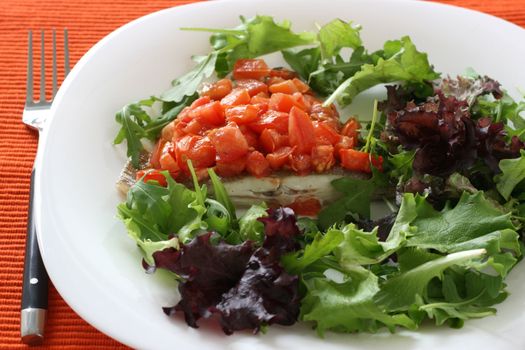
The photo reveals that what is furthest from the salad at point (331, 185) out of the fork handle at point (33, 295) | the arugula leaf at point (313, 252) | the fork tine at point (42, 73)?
the fork tine at point (42, 73)

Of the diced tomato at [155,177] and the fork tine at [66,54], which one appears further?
the fork tine at [66,54]

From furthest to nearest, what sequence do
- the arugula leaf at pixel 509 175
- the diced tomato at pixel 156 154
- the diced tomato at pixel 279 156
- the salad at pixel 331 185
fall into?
the diced tomato at pixel 156 154, the diced tomato at pixel 279 156, the arugula leaf at pixel 509 175, the salad at pixel 331 185

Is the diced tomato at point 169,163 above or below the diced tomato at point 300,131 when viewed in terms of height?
below

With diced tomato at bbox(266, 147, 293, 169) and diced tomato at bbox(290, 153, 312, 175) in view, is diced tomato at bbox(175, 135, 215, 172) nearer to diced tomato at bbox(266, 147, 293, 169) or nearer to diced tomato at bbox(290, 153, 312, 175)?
diced tomato at bbox(266, 147, 293, 169)

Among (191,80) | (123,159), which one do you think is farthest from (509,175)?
(123,159)

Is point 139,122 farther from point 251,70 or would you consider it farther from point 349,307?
point 349,307

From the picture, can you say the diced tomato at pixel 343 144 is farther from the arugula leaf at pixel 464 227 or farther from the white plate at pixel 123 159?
the white plate at pixel 123 159

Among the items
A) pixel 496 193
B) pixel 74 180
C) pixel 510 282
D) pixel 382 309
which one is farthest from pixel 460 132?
pixel 74 180
